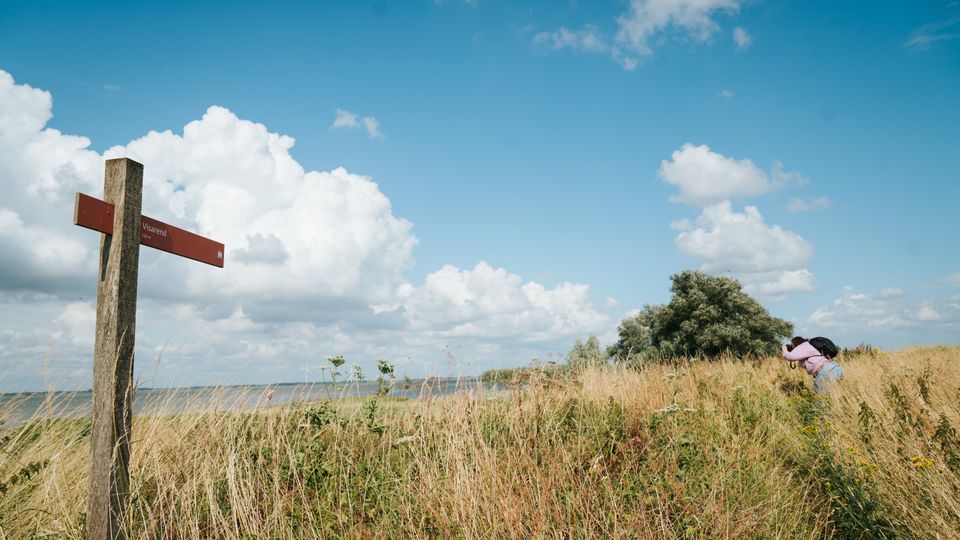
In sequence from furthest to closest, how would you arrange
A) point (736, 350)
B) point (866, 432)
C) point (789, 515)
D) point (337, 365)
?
point (736, 350), point (337, 365), point (866, 432), point (789, 515)

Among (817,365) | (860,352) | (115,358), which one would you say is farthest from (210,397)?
(860,352)

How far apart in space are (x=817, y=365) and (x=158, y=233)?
9.72 meters

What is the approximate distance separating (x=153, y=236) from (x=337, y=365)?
2.35m

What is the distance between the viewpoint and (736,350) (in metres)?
18.7

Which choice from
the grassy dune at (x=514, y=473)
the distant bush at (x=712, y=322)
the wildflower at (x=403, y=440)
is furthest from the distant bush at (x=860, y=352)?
the wildflower at (x=403, y=440)

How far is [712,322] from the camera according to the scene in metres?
19.2

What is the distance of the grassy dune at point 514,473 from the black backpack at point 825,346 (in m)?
2.14

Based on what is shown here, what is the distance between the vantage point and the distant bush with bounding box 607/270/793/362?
18828mm

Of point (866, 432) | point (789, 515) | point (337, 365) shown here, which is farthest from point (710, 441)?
point (337, 365)

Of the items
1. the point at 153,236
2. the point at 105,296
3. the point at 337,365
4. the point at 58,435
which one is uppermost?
the point at 153,236

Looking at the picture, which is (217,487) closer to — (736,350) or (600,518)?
(600,518)

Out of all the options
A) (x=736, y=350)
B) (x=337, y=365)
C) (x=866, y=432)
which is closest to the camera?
(x=866, y=432)

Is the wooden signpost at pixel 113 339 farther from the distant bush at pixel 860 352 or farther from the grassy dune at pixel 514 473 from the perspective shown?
the distant bush at pixel 860 352

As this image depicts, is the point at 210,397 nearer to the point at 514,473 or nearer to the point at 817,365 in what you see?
the point at 514,473
